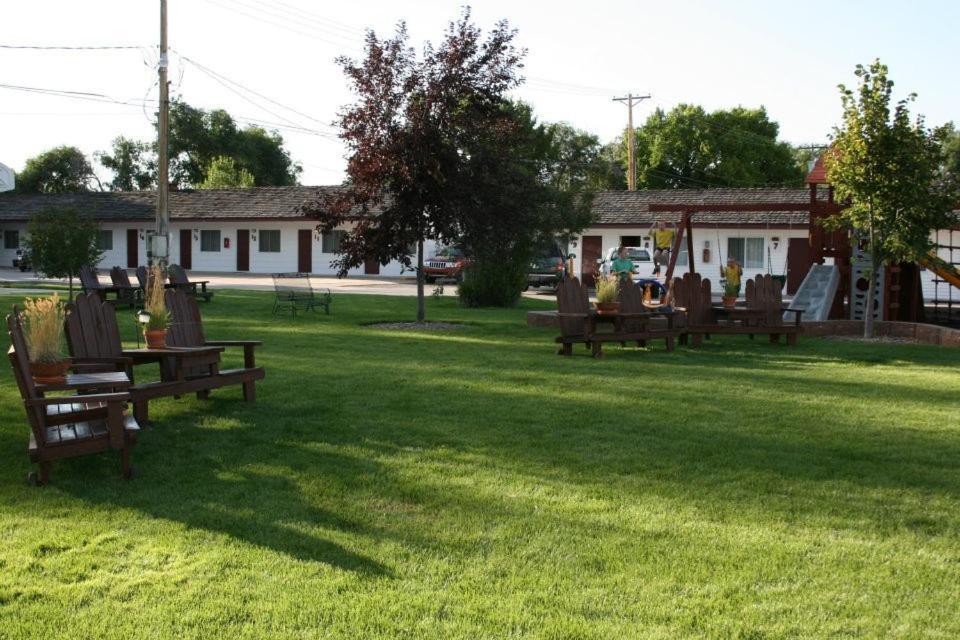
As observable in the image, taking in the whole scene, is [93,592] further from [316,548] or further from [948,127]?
[948,127]

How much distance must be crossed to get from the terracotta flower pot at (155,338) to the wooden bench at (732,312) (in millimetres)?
8951

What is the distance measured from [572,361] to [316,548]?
8.35 metres

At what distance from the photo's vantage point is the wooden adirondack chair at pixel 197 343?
9.14m

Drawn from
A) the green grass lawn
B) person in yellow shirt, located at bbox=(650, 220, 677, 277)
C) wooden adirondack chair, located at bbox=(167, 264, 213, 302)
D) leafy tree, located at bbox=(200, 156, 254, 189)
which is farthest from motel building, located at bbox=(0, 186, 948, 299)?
the green grass lawn

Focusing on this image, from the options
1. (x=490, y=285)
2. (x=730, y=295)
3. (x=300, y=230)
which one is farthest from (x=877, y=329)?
(x=300, y=230)

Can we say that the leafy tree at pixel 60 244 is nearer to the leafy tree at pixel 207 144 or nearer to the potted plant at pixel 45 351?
the potted plant at pixel 45 351

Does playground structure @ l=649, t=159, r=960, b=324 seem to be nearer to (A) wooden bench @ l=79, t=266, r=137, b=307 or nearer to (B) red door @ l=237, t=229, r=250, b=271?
(A) wooden bench @ l=79, t=266, r=137, b=307

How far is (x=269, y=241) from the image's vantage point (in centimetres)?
5003

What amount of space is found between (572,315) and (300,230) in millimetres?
36525

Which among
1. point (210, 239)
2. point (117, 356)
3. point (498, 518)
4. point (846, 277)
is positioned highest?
point (210, 239)

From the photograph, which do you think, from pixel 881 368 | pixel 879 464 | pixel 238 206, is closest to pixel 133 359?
pixel 879 464

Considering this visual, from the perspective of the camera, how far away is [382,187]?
753 inches

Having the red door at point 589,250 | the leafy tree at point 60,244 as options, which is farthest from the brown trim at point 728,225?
the leafy tree at point 60,244

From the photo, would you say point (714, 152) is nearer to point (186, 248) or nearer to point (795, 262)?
Answer: point (795, 262)
